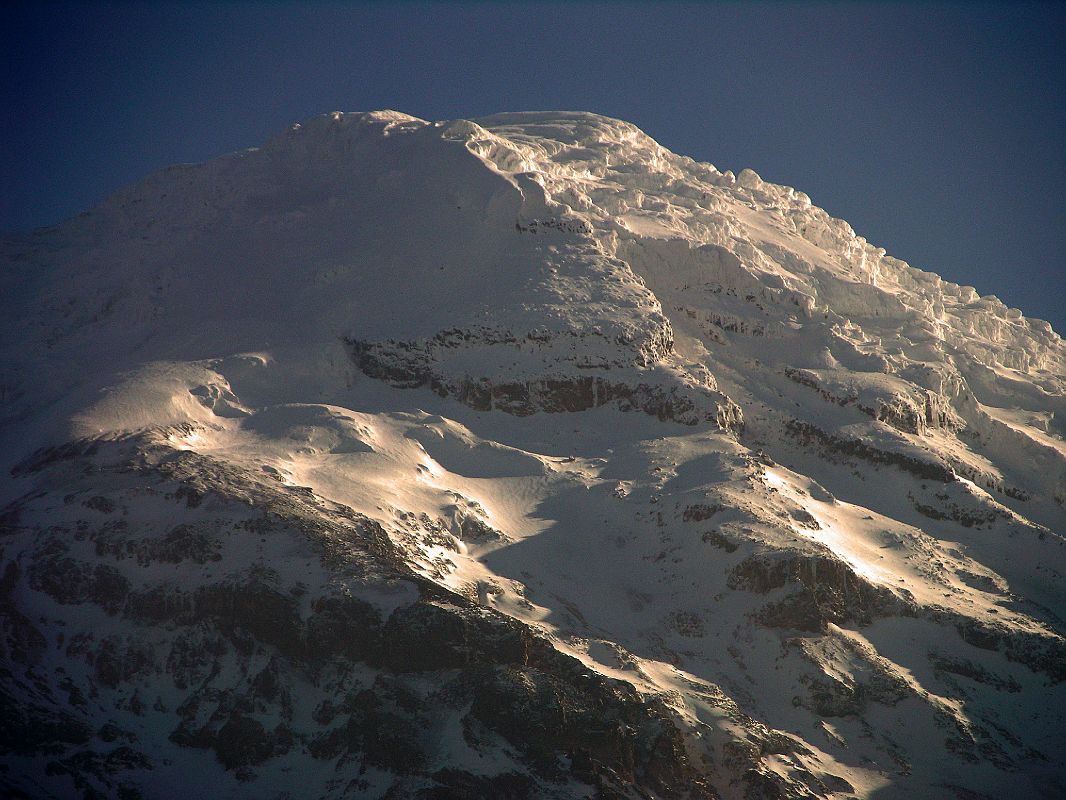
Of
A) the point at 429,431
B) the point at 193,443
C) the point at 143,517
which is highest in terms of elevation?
the point at 429,431

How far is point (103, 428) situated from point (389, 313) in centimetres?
3667

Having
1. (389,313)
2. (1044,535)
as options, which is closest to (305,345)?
(389,313)

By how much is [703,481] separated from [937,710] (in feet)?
93.5

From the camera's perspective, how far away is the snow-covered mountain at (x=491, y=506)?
85.2 metres

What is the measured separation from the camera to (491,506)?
112 meters

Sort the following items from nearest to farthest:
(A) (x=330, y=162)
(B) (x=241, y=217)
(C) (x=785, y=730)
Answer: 1. (C) (x=785, y=730)
2. (B) (x=241, y=217)
3. (A) (x=330, y=162)

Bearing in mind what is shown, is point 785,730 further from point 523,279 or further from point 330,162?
point 330,162

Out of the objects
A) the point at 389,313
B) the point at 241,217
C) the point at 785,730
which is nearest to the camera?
the point at 785,730

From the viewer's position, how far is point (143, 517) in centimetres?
9400

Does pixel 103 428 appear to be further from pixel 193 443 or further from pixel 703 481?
pixel 703 481

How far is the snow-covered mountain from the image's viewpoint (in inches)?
3354

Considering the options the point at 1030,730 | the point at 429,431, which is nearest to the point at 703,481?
the point at 429,431

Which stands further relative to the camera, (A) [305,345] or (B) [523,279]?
(B) [523,279]

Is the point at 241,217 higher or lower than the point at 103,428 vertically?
higher
